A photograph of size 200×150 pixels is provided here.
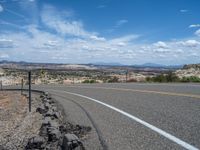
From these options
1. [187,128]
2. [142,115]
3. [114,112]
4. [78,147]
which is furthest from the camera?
[114,112]

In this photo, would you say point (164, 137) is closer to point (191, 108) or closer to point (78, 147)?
point (78, 147)

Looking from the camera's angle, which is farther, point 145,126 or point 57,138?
point 145,126

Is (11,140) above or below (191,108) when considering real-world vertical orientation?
below

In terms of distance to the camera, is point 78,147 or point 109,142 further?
point 109,142

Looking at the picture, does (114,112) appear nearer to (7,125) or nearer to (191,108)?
(191,108)

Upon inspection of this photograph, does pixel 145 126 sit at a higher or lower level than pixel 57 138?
higher

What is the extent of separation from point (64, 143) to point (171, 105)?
598 cm

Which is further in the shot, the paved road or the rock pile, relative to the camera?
the paved road

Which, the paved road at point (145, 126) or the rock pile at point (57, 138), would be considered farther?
the paved road at point (145, 126)

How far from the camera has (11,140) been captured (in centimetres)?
938

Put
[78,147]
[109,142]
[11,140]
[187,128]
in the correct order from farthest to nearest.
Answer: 1. [11,140]
2. [187,128]
3. [109,142]
4. [78,147]

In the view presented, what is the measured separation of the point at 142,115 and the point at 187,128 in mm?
2439

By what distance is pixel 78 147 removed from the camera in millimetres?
6445

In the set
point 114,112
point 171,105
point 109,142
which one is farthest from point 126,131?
point 171,105
